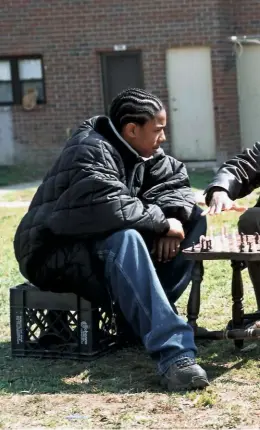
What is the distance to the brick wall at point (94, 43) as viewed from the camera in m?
16.5

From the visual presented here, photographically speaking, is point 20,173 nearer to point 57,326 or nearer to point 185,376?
point 57,326

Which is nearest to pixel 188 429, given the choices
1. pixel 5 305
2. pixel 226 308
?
pixel 226 308

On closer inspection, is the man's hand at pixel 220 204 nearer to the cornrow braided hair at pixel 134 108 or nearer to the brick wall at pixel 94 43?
the cornrow braided hair at pixel 134 108

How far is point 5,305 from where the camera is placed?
6.50 m

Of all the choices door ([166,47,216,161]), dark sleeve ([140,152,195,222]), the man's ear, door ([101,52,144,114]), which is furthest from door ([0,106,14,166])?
the man's ear

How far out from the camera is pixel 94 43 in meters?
16.9

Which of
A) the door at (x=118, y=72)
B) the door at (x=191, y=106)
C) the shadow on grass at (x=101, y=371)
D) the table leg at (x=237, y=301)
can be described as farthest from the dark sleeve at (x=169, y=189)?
the door at (x=118, y=72)

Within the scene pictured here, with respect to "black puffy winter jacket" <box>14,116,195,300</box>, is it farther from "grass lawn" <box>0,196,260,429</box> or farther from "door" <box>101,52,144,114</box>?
"door" <box>101,52,144,114</box>

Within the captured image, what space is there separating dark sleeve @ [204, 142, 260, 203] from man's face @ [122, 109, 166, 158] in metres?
0.42

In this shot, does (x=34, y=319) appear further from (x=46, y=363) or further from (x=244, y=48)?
(x=244, y=48)

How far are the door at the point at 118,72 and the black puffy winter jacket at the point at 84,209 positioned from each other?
474 inches

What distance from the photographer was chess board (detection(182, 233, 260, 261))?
4648 mm

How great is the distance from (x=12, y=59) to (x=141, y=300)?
524 inches

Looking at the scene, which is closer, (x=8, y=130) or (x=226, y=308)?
(x=226, y=308)
